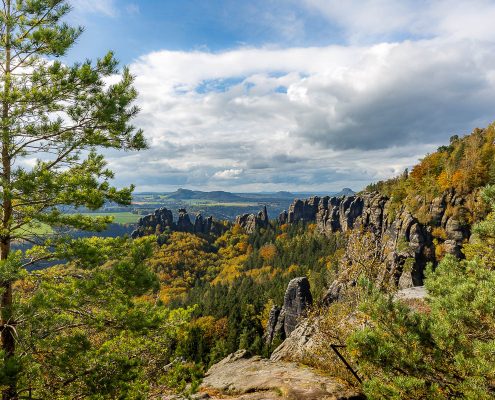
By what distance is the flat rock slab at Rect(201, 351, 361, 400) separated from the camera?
13594 millimetres

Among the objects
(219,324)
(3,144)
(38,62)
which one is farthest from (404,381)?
(219,324)

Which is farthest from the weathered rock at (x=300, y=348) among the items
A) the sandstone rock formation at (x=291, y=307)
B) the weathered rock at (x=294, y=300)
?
the weathered rock at (x=294, y=300)

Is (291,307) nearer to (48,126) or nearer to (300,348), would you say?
(300,348)

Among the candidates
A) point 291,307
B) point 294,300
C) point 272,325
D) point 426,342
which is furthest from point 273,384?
point 272,325

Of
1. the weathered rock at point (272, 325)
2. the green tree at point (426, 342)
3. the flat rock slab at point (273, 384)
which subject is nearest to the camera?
the green tree at point (426, 342)

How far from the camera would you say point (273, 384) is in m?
14.9

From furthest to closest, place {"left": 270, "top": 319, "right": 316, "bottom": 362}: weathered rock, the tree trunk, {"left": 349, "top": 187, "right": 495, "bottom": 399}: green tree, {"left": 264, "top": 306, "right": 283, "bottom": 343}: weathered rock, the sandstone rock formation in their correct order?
{"left": 264, "top": 306, "right": 283, "bottom": 343}: weathered rock → the sandstone rock formation → {"left": 270, "top": 319, "right": 316, "bottom": 362}: weathered rock → the tree trunk → {"left": 349, "top": 187, "right": 495, "bottom": 399}: green tree

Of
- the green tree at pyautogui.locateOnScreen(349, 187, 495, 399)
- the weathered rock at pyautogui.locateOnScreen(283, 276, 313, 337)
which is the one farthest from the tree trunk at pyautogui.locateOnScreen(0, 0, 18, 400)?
the weathered rock at pyautogui.locateOnScreen(283, 276, 313, 337)

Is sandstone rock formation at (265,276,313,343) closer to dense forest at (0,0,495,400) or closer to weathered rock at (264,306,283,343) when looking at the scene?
weathered rock at (264,306,283,343)

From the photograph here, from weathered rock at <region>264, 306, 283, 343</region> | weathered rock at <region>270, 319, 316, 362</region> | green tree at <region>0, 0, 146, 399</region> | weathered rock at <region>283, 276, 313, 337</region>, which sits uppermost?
green tree at <region>0, 0, 146, 399</region>

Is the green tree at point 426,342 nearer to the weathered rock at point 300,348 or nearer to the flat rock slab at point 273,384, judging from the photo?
the flat rock slab at point 273,384

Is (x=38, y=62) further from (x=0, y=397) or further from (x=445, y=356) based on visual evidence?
(x=445, y=356)

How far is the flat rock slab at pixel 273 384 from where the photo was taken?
13.6 m

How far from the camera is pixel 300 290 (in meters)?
68.4
